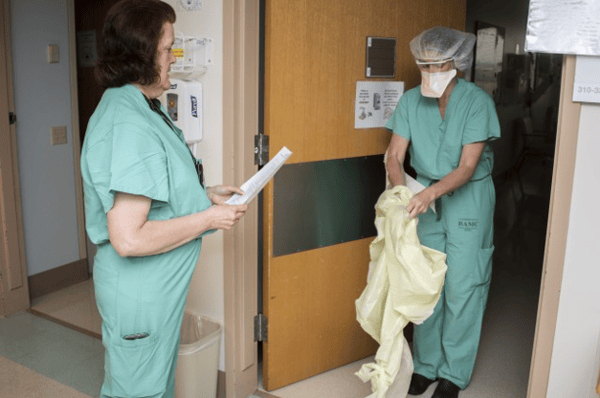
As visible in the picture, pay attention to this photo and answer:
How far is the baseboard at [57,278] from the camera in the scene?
134 inches

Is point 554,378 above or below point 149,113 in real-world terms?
below

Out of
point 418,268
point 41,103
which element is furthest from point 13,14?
point 418,268

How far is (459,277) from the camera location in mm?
2350

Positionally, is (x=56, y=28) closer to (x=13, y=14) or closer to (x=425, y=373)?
(x=13, y=14)

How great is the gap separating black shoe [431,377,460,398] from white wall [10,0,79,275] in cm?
231

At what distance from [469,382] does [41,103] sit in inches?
105

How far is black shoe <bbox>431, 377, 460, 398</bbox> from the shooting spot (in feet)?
7.88

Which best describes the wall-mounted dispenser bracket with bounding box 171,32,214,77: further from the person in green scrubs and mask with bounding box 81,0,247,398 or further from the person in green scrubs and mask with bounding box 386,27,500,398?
the person in green scrubs and mask with bounding box 386,27,500,398

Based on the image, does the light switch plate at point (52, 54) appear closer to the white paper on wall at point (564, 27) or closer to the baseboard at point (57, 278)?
the baseboard at point (57, 278)

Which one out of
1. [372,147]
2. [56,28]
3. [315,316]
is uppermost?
[56,28]

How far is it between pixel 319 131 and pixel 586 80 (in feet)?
3.56

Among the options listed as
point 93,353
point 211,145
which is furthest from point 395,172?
point 93,353

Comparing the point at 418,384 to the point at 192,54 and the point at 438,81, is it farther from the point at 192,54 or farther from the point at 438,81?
the point at 192,54

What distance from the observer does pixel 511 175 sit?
6680 millimetres
